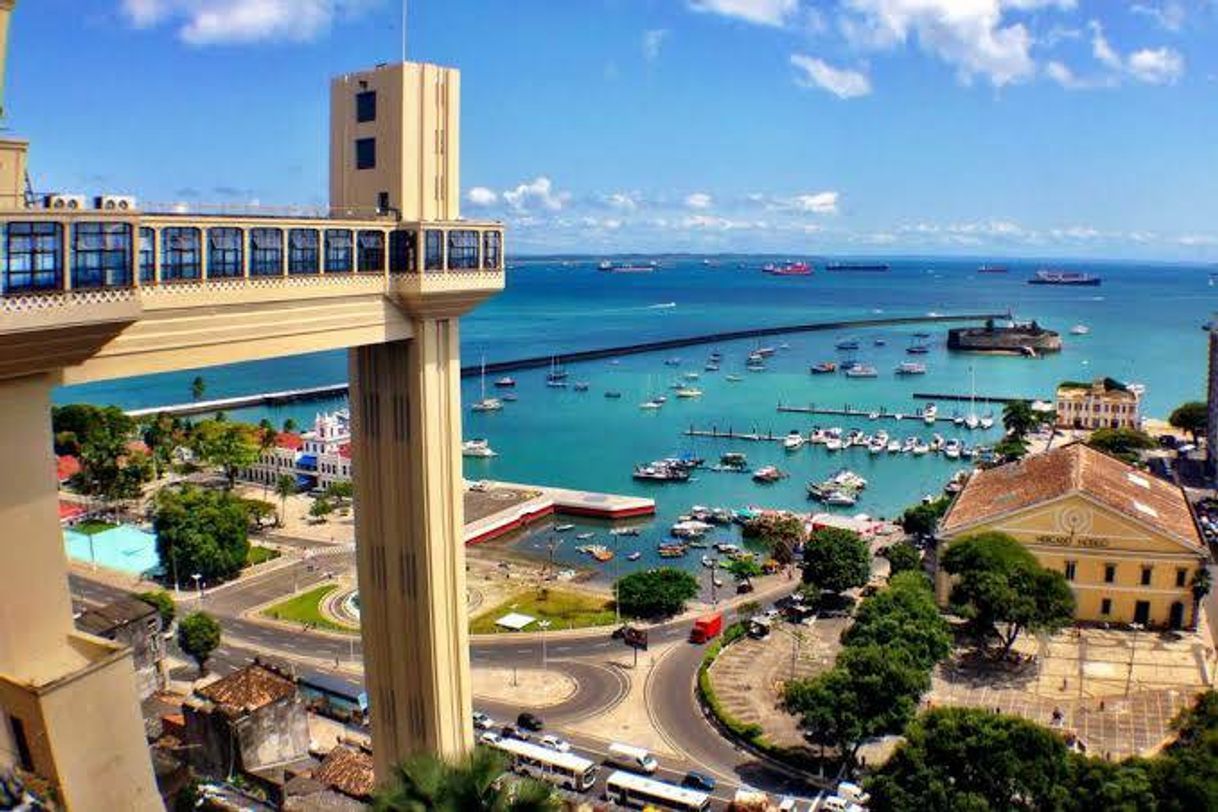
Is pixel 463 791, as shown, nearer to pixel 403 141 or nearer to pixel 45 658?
pixel 45 658

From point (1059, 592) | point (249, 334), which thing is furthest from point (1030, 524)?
point (249, 334)

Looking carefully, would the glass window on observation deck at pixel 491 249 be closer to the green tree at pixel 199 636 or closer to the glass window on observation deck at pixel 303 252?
the glass window on observation deck at pixel 303 252

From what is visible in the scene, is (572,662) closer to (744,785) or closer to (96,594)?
(744,785)

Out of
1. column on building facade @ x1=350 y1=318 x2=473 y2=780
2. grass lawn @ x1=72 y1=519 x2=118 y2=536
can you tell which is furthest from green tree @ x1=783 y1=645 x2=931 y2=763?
grass lawn @ x1=72 y1=519 x2=118 y2=536

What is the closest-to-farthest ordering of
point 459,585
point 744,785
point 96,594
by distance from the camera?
point 459,585
point 744,785
point 96,594

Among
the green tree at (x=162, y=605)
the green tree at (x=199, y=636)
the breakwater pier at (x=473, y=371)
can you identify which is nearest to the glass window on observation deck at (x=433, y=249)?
the green tree at (x=199, y=636)

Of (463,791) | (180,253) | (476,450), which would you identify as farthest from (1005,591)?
(476,450)
